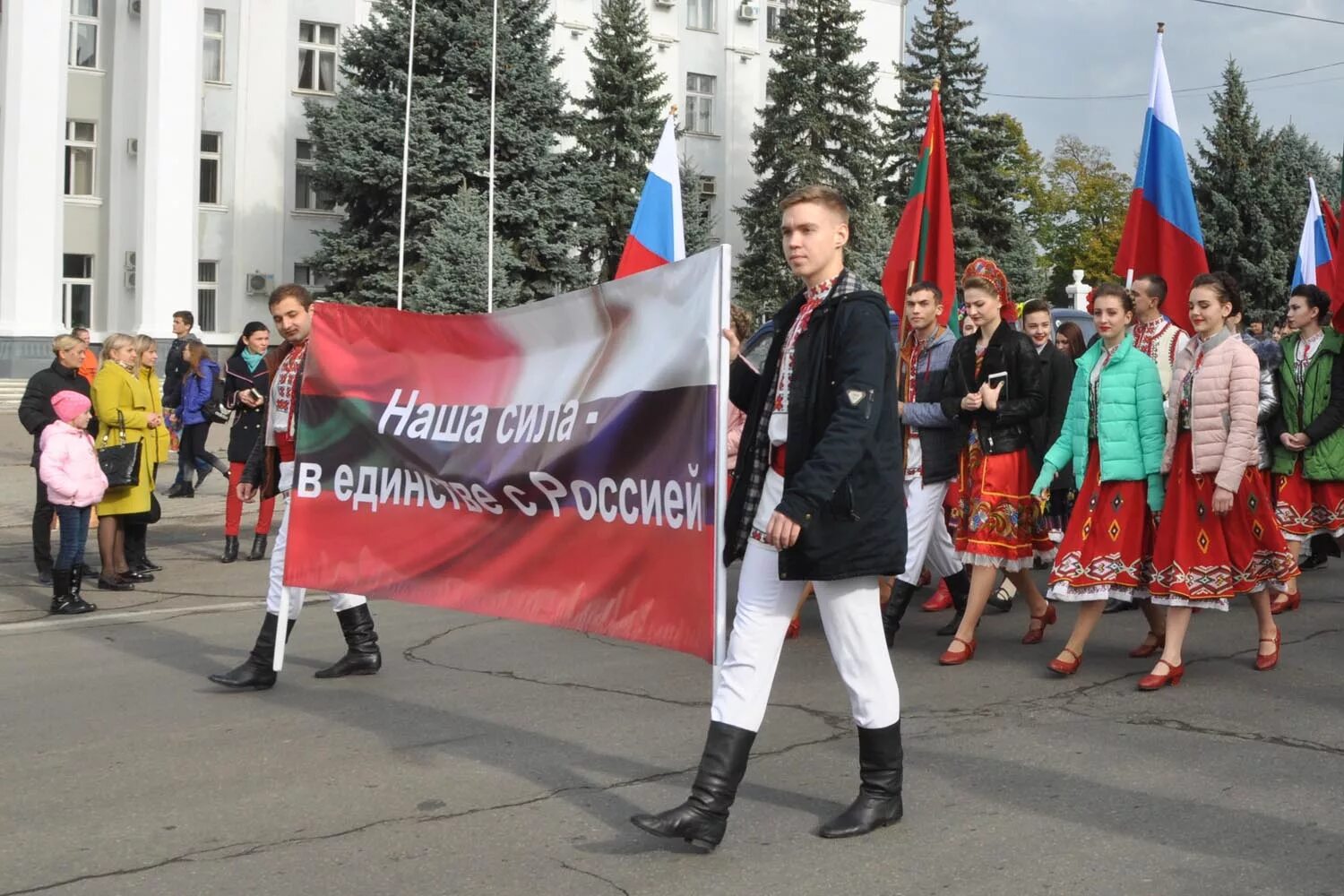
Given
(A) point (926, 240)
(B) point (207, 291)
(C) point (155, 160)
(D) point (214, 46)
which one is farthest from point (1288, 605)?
(D) point (214, 46)

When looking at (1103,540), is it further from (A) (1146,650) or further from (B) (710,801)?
(B) (710,801)

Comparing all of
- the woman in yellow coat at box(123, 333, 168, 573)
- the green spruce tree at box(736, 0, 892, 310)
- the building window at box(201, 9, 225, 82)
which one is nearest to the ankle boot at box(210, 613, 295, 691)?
the woman in yellow coat at box(123, 333, 168, 573)

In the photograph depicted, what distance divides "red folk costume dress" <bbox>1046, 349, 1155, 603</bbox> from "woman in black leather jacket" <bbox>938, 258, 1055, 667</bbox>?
0.37m

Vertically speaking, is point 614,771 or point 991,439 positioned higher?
point 991,439

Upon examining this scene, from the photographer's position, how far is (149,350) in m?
12.2

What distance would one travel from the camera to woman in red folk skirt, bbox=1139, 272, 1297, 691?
7191 mm

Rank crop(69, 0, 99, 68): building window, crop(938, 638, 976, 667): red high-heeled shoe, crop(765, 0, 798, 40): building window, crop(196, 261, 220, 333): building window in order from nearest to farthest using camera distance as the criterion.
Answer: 1. crop(938, 638, 976, 667): red high-heeled shoe
2. crop(69, 0, 99, 68): building window
3. crop(196, 261, 220, 333): building window
4. crop(765, 0, 798, 40): building window

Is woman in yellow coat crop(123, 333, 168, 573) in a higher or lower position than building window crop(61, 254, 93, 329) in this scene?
lower

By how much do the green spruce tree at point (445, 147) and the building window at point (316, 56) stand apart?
4.36m

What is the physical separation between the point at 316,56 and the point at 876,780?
1552 inches

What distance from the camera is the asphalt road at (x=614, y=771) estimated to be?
4535 mm

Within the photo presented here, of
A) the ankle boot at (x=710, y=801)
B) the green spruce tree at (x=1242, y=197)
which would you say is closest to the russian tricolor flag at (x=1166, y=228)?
the ankle boot at (x=710, y=801)

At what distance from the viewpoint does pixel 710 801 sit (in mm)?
4613

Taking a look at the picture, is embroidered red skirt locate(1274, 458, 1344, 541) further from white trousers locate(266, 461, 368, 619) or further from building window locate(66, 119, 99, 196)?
building window locate(66, 119, 99, 196)
